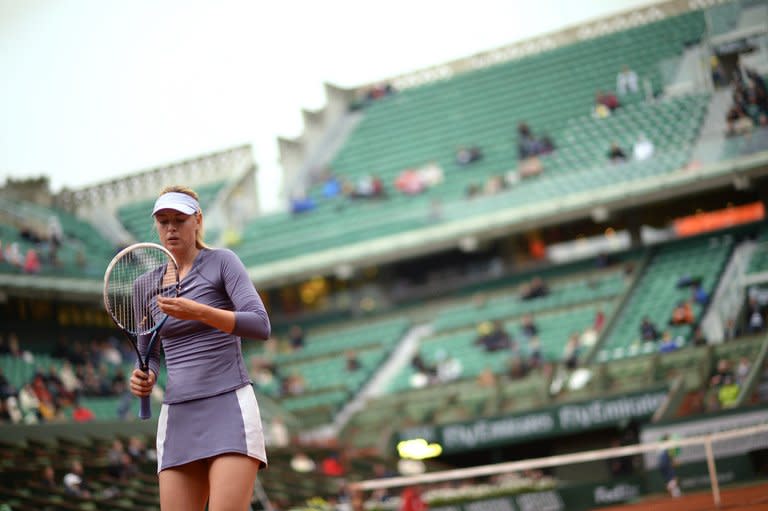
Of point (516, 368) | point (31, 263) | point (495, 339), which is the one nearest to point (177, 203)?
point (516, 368)

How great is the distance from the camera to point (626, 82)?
32594 millimetres

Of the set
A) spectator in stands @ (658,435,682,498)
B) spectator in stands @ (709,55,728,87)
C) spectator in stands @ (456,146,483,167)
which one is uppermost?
spectator in stands @ (456,146,483,167)

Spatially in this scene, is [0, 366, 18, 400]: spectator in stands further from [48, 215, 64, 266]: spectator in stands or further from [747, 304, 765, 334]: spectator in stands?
[747, 304, 765, 334]: spectator in stands

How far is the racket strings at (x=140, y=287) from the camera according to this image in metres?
4.52

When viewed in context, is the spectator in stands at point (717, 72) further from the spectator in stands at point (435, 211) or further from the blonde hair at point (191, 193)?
the blonde hair at point (191, 193)

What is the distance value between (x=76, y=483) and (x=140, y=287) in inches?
533

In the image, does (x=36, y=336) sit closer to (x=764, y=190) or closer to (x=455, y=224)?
(x=455, y=224)

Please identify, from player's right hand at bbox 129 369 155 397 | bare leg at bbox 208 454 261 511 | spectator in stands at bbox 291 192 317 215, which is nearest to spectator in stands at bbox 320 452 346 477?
spectator in stands at bbox 291 192 317 215

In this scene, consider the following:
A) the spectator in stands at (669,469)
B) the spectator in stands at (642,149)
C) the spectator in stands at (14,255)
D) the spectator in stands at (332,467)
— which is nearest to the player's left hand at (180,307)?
the spectator in stands at (669,469)

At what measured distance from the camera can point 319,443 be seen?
2614 centimetres

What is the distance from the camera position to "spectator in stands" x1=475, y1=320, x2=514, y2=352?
1073 inches

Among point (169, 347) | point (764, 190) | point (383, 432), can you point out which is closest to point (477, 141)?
point (764, 190)

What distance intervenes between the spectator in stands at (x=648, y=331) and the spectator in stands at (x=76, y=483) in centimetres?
1265

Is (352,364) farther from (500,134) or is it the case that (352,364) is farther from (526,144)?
(500,134)
